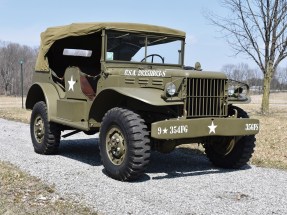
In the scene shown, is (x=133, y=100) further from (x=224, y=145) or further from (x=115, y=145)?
(x=224, y=145)

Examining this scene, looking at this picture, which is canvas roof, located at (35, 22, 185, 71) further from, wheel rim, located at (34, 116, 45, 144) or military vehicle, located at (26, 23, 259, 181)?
wheel rim, located at (34, 116, 45, 144)

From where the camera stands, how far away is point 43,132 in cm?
854

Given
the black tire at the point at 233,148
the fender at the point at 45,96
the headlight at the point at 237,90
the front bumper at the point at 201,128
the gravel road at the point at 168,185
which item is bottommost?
the gravel road at the point at 168,185

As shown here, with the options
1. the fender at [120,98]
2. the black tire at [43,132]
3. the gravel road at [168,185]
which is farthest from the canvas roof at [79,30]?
the gravel road at [168,185]

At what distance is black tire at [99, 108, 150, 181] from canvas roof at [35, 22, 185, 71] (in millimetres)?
1592

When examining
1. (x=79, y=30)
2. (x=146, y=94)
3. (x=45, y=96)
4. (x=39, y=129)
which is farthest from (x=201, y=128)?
(x=39, y=129)

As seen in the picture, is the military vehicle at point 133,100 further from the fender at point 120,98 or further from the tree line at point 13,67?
the tree line at point 13,67

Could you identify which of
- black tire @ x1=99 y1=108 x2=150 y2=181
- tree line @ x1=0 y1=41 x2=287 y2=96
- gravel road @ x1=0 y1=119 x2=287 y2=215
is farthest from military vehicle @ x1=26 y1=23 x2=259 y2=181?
tree line @ x1=0 y1=41 x2=287 y2=96

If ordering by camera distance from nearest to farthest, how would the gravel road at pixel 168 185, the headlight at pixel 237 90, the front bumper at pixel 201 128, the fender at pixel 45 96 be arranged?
1. the gravel road at pixel 168 185
2. the front bumper at pixel 201 128
3. the headlight at pixel 237 90
4. the fender at pixel 45 96

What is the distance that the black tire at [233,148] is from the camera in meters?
7.02

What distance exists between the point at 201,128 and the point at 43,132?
11.8 ft

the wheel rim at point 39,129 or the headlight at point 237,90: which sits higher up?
the headlight at point 237,90

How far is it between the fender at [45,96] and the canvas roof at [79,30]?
1.22 feet

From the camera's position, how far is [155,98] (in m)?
5.98
